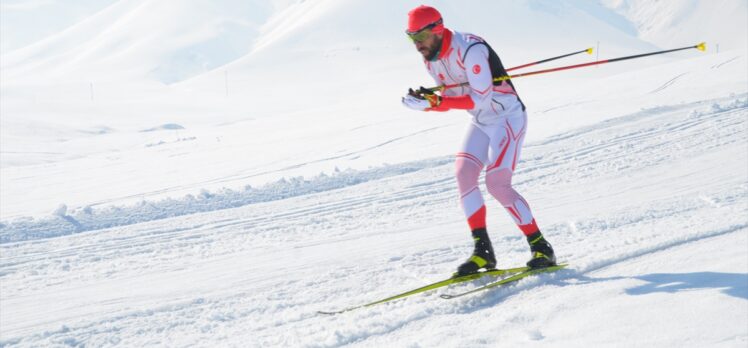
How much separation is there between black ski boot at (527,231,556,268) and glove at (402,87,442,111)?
1.16 metres

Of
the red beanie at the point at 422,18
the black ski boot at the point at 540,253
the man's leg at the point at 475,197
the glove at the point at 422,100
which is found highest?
the red beanie at the point at 422,18

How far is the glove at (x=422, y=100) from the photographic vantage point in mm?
4293

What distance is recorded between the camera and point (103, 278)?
5.34 meters

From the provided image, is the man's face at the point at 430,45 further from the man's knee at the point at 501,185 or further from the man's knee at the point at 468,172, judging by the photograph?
the man's knee at the point at 501,185

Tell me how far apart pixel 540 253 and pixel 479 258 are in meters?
0.42

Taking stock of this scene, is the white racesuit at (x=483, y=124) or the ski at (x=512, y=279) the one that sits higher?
the white racesuit at (x=483, y=124)

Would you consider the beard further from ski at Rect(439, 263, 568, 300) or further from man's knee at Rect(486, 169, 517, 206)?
ski at Rect(439, 263, 568, 300)

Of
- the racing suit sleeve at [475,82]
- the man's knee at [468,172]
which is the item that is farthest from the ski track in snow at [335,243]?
the racing suit sleeve at [475,82]

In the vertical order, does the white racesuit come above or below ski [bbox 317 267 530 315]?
above

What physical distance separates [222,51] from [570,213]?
437 ft

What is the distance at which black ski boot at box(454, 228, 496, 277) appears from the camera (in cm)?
442

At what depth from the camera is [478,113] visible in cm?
468

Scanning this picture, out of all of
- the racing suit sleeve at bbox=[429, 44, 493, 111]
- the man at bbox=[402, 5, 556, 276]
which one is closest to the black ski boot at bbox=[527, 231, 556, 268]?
the man at bbox=[402, 5, 556, 276]

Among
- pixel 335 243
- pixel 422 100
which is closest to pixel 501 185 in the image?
pixel 422 100
